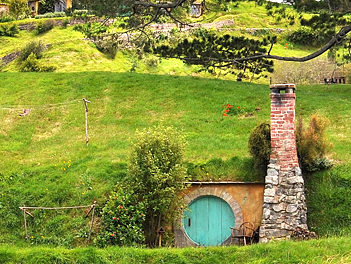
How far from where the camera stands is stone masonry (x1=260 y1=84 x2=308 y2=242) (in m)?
14.8

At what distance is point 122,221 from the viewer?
14711mm

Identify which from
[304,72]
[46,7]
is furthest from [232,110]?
[46,7]

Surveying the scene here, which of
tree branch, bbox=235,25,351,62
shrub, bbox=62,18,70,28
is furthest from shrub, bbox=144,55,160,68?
tree branch, bbox=235,25,351,62

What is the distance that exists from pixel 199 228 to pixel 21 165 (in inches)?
277

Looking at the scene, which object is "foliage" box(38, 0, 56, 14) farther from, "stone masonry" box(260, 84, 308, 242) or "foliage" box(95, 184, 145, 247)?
"stone masonry" box(260, 84, 308, 242)

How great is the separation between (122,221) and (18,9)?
48985 millimetres

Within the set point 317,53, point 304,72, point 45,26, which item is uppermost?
point 45,26

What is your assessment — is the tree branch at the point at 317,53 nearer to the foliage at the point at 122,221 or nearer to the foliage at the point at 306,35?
the foliage at the point at 306,35

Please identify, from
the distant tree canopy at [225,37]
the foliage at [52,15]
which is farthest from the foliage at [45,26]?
the distant tree canopy at [225,37]

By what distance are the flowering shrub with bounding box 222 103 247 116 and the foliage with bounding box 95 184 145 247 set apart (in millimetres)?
9107

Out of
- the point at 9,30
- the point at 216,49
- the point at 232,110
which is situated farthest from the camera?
the point at 9,30

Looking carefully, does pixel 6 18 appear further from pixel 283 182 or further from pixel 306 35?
pixel 283 182

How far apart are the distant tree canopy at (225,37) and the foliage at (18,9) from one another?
128 feet

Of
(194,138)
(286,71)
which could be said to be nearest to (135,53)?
(286,71)
